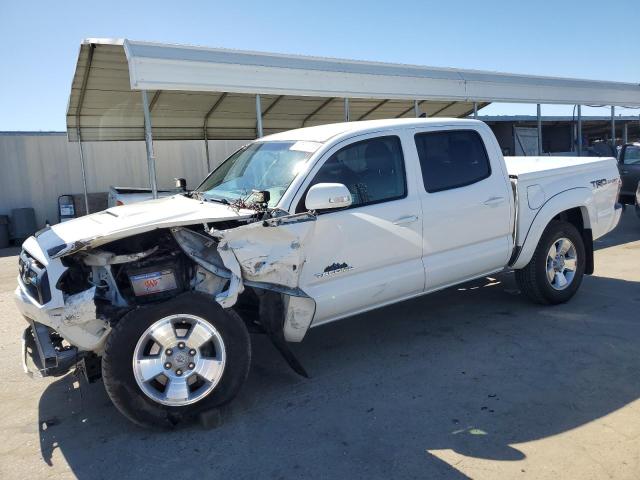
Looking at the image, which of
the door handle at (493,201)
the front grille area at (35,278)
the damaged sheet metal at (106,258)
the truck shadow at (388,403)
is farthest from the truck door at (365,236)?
the front grille area at (35,278)

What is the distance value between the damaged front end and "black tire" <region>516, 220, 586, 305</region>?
2.74 m

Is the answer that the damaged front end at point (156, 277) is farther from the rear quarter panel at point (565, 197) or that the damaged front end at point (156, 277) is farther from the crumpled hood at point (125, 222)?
the rear quarter panel at point (565, 197)

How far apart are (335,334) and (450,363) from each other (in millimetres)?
1286

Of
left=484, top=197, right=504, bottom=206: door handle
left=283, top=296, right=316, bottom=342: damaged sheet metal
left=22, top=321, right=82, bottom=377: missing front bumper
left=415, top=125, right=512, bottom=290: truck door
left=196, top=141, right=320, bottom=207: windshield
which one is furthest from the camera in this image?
left=484, top=197, right=504, bottom=206: door handle

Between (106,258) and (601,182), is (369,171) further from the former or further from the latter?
(601,182)

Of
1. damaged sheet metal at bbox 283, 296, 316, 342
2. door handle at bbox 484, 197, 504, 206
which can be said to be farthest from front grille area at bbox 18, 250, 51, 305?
door handle at bbox 484, 197, 504, 206

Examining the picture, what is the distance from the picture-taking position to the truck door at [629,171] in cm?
1201

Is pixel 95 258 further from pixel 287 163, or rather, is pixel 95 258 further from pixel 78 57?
pixel 78 57

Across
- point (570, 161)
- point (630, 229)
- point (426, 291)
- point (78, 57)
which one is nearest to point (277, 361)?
point (426, 291)

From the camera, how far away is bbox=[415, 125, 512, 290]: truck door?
479cm

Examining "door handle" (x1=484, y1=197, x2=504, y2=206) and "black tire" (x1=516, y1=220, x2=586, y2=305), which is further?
"black tire" (x1=516, y1=220, x2=586, y2=305)

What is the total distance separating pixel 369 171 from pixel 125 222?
1966 millimetres

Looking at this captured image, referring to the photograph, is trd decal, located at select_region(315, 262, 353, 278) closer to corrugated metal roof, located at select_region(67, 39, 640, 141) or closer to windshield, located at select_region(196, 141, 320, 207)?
windshield, located at select_region(196, 141, 320, 207)

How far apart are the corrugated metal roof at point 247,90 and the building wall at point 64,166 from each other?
400cm
